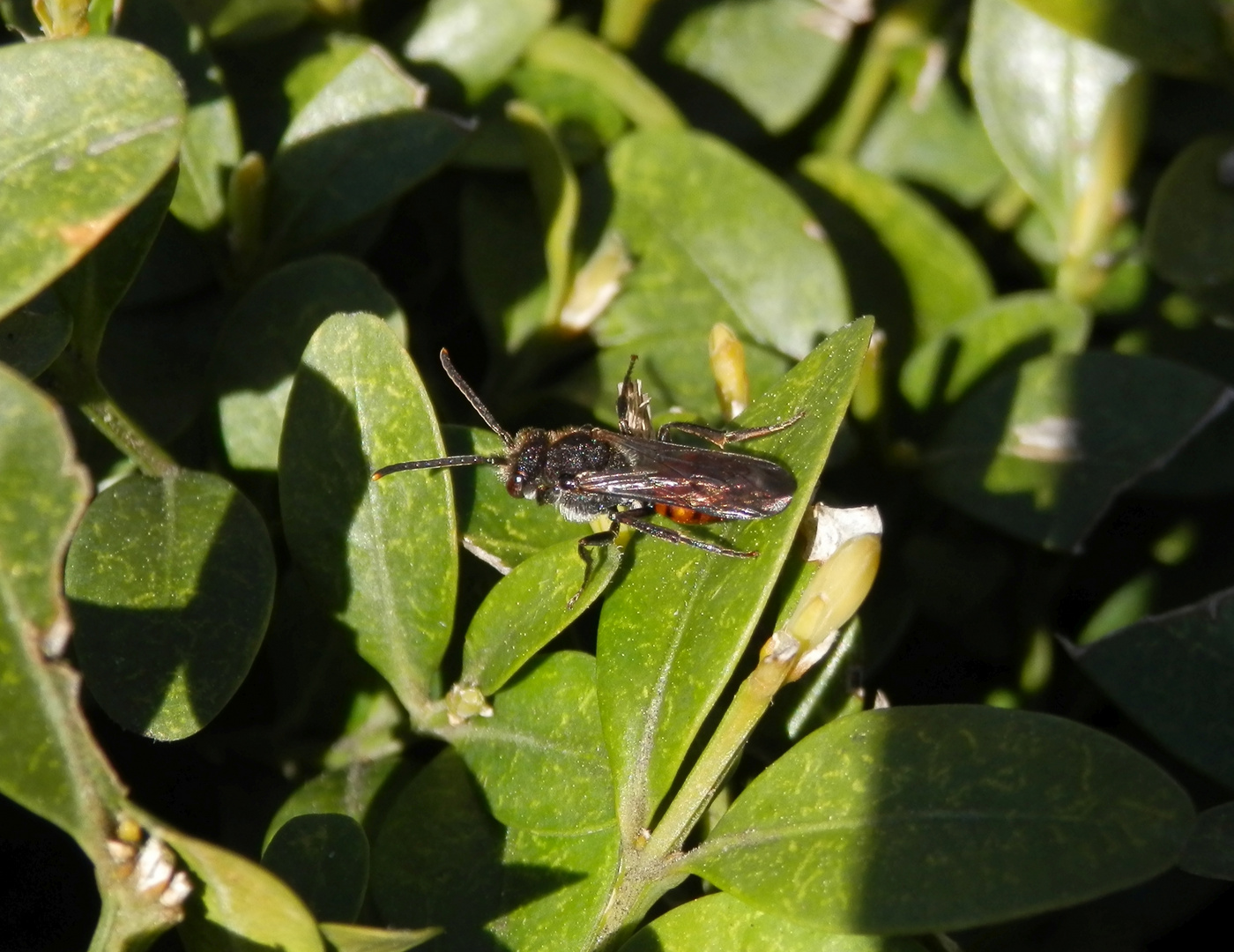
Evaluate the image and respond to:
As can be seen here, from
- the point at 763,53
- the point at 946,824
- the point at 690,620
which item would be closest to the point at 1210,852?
the point at 946,824

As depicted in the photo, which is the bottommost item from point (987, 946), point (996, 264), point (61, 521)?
point (987, 946)

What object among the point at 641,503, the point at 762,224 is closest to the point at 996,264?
the point at 762,224

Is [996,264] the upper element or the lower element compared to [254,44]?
lower

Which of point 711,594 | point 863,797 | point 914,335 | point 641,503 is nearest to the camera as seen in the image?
point 863,797

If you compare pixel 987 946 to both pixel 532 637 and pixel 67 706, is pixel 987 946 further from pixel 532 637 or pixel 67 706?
pixel 67 706

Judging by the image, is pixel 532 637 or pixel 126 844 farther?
pixel 532 637

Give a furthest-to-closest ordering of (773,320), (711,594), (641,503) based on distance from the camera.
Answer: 1. (773,320)
2. (641,503)
3. (711,594)
